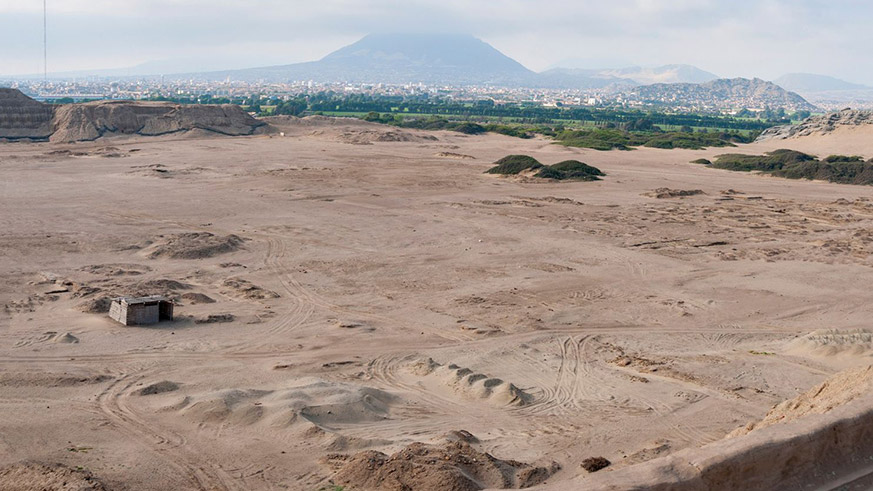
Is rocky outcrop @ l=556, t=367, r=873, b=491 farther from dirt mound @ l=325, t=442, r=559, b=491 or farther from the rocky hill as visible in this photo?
the rocky hill

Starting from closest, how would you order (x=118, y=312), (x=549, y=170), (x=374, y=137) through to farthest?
1. (x=118, y=312)
2. (x=549, y=170)
3. (x=374, y=137)

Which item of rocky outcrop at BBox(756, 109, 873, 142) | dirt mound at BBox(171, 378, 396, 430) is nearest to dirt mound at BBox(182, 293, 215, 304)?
dirt mound at BBox(171, 378, 396, 430)

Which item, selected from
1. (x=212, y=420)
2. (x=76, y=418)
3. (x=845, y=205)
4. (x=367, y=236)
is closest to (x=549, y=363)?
(x=212, y=420)

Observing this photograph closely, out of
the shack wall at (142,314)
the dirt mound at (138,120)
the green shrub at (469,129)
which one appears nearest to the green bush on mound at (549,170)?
the dirt mound at (138,120)

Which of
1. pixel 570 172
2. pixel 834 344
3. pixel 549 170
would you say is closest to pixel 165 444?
pixel 834 344

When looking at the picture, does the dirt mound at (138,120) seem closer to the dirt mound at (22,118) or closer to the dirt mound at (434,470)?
the dirt mound at (22,118)

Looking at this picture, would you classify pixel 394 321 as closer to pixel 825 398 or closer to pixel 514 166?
pixel 825 398
